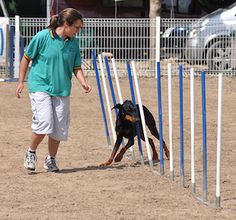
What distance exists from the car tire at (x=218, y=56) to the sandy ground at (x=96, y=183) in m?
6.23

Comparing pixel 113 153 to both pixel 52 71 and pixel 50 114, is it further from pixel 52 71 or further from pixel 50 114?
pixel 52 71

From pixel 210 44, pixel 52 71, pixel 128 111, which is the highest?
pixel 210 44

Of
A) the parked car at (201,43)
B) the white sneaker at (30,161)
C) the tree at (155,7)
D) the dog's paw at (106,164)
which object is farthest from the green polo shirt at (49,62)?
the tree at (155,7)

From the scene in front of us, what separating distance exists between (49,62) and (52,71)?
0.10 meters

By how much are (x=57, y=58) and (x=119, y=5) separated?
15.5 meters

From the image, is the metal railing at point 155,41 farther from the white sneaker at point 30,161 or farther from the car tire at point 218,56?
the white sneaker at point 30,161

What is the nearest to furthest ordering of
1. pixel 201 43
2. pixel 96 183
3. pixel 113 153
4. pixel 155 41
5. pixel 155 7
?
pixel 96 183 → pixel 113 153 → pixel 155 41 → pixel 201 43 → pixel 155 7

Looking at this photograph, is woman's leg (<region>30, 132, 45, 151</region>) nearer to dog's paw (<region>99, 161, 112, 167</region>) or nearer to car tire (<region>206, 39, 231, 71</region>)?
dog's paw (<region>99, 161, 112, 167</region>)

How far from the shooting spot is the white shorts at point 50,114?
27.7 feet

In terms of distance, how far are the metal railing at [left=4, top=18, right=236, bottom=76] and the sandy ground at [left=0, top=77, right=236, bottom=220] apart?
6.18 metres

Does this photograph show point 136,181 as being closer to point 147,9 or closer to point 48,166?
point 48,166

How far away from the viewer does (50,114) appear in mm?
8461

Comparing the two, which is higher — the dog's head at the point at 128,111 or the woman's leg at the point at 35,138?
the dog's head at the point at 128,111

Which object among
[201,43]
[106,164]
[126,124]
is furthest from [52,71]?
[201,43]
